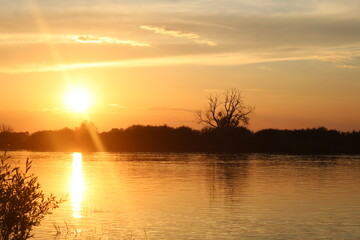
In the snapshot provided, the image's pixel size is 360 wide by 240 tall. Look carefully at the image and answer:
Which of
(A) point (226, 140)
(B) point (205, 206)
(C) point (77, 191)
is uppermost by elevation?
(A) point (226, 140)

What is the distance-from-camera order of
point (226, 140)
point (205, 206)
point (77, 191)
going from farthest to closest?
point (226, 140), point (77, 191), point (205, 206)

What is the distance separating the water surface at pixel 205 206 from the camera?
2403 cm

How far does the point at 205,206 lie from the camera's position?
32.2 meters

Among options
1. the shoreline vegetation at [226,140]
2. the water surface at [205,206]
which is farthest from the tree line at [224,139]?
the water surface at [205,206]

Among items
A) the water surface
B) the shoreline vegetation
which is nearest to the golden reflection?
the water surface

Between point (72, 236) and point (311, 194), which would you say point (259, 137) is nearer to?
point (311, 194)

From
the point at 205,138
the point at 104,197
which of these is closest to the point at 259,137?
the point at 205,138

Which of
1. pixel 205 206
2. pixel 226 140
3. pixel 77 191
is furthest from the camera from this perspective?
pixel 226 140

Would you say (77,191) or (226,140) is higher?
(226,140)

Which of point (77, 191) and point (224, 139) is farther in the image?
point (224, 139)

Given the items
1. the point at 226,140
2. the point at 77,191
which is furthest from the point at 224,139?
the point at 77,191

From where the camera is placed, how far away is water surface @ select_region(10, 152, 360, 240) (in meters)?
24.0

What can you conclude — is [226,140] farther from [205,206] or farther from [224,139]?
[205,206]

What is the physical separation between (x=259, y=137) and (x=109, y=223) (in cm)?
8507
